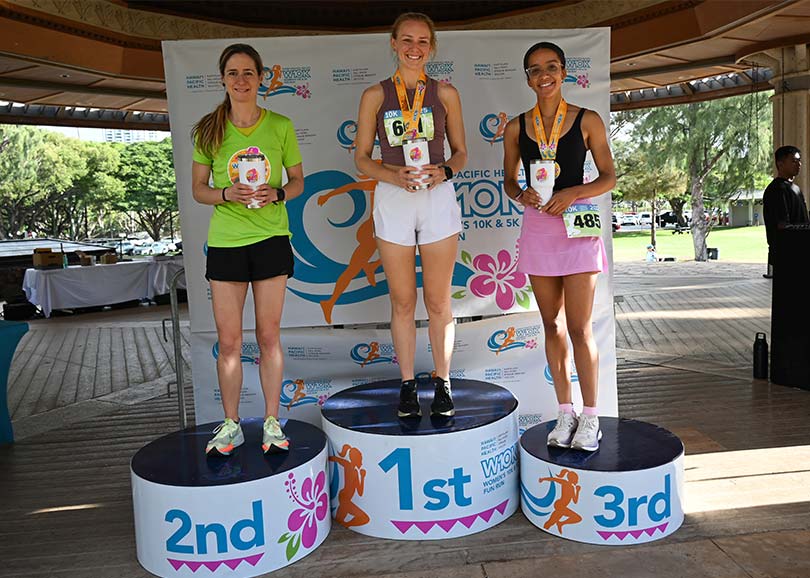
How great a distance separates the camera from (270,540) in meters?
2.67

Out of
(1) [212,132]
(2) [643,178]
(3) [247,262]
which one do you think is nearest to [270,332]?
(3) [247,262]

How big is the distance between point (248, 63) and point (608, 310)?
98.1 inches

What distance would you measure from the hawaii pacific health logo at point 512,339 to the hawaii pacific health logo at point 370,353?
0.60m

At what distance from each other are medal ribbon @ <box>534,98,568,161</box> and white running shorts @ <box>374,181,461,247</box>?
1.57 feet

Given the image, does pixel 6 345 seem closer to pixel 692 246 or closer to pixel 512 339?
pixel 512 339

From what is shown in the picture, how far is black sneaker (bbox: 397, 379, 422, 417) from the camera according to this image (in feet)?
10.3

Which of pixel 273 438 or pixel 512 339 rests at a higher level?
pixel 512 339

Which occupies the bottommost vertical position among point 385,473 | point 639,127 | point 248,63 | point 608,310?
point 385,473

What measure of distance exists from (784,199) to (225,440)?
16.8 ft

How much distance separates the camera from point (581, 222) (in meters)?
2.93

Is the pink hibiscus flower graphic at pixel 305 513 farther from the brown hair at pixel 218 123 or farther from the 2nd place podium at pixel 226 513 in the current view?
the brown hair at pixel 218 123

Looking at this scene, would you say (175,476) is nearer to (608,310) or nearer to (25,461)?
(25,461)

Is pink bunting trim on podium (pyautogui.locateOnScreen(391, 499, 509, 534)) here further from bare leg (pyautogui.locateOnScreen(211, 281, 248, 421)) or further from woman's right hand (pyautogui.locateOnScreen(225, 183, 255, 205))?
woman's right hand (pyautogui.locateOnScreen(225, 183, 255, 205))

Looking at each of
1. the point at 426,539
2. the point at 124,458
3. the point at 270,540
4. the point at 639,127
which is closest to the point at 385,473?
the point at 426,539
